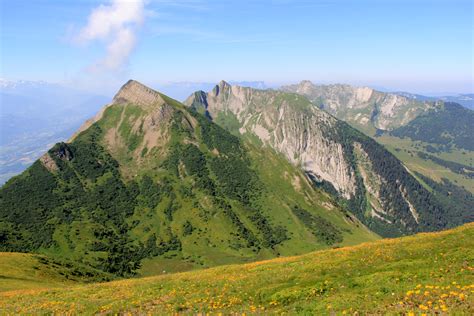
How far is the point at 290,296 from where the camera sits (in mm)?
31328

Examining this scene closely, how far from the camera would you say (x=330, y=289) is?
105ft

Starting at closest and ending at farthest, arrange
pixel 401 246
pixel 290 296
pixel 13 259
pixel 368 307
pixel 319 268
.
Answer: pixel 368 307, pixel 290 296, pixel 319 268, pixel 401 246, pixel 13 259

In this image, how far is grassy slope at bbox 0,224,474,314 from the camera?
77.7ft

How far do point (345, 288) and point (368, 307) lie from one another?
27.7ft

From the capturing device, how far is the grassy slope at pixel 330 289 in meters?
23.7

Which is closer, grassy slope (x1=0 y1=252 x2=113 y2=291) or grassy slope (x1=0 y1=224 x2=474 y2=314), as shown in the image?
grassy slope (x1=0 y1=224 x2=474 y2=314)

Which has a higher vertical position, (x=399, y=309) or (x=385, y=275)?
(x=399, y=309)

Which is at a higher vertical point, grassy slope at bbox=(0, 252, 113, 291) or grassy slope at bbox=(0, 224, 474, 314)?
grassy slope at bbox=(0, 224, 474, 314)

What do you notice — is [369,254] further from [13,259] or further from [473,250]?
[13,259]

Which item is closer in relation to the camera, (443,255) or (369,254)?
(443,255)

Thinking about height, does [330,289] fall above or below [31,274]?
above

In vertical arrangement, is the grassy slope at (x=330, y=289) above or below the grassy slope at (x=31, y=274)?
above

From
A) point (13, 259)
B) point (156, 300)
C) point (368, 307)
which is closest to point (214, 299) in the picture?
point (156, 300)

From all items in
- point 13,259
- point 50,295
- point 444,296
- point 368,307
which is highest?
point 444,296
